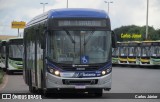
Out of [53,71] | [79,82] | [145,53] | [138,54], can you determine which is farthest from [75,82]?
[138,54]

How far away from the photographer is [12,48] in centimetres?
4138

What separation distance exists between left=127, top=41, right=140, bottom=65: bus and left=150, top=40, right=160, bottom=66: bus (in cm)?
386

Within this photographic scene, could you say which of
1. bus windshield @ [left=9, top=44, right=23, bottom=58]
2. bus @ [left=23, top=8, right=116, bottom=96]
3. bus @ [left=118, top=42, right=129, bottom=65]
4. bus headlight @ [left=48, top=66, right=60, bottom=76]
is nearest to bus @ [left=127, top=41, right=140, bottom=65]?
bus @ [left=118, top=42, right=129, bottom=65]

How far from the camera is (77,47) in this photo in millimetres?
18953

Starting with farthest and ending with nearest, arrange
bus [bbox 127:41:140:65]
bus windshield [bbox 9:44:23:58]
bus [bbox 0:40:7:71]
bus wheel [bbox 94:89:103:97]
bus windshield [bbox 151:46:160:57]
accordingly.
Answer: bus [bbox 127:41:140:65]
bus windshield [bbox 151:46:160:57]
bus [bbox 0:40:7:71]
bus windshield [bbox 9:44:23:58]
bus wheel [bbox 94:89:103:97]

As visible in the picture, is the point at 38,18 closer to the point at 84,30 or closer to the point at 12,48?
the point at 84,30

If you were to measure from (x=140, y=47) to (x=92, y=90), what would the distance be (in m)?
43.1

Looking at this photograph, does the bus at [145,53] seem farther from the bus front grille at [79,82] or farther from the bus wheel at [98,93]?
the bus front grille at [79,82]

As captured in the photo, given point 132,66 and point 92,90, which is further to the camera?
point 132,66

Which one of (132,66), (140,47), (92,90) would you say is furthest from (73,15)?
(132,66)

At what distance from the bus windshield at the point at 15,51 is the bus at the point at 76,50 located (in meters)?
21.6

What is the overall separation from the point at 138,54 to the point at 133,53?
3.89ft

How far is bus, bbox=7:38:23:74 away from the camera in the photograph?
40750mm

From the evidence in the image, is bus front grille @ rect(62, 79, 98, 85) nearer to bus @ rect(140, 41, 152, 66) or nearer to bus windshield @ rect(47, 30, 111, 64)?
bus windshield @ rect(47, 30, 111, 64)
